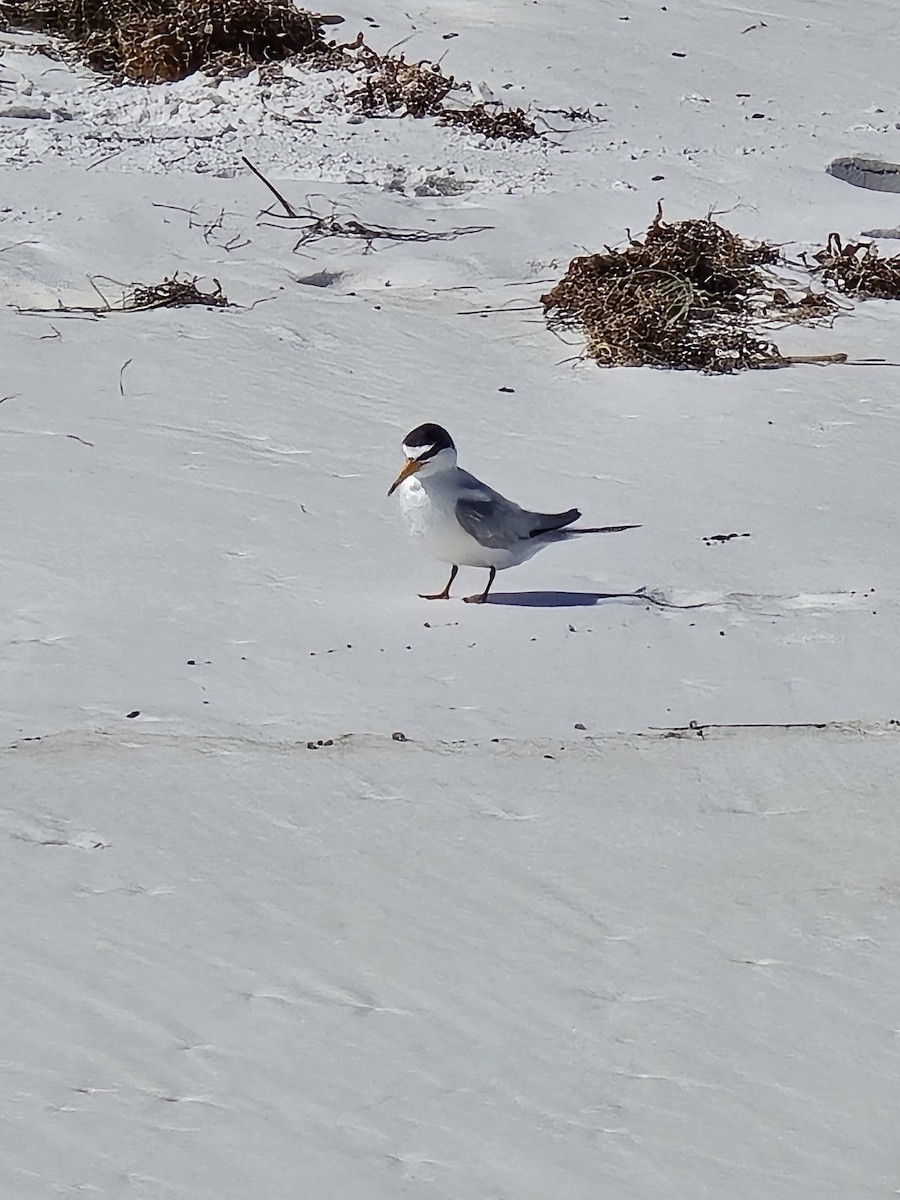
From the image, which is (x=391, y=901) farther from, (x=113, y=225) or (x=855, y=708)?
(x=113, y=225)

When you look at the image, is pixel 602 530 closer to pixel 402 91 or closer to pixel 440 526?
pixel 440 526

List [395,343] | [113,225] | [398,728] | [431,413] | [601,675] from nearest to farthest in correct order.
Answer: [398,728] → [601,675] → [431,413] → [395,343] → [113,225]

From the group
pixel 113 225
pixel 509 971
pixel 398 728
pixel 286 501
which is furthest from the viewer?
pixel 113 225

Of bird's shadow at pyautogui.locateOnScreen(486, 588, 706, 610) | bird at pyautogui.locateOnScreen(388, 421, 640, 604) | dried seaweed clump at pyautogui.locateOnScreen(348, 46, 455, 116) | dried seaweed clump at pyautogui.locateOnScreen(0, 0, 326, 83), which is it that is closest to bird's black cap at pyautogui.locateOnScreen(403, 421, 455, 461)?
bird at pyautogui.locateOnScreen(388, 421, 640, 604)

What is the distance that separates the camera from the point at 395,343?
6.77 m

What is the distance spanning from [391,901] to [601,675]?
3.84 feet

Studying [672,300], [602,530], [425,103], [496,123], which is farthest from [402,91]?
[602,530]

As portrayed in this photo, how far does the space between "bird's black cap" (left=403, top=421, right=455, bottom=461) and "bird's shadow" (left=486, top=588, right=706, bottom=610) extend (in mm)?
443

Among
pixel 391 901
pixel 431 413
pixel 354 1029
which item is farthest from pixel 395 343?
pixel 354 1029

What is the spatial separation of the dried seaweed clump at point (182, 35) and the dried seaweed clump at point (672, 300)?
8.67ft

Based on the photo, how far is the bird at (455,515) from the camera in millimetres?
4832

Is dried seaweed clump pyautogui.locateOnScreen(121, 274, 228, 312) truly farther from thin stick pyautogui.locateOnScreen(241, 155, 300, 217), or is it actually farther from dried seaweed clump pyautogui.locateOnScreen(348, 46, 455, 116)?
dried seaweed clump pyautogui.locateOnScreen(348, 46, 455, 116)

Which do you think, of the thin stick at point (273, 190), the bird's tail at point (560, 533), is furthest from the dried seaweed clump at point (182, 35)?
the bird's tail at point (560, 533)

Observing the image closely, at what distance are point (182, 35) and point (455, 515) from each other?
5091mm
